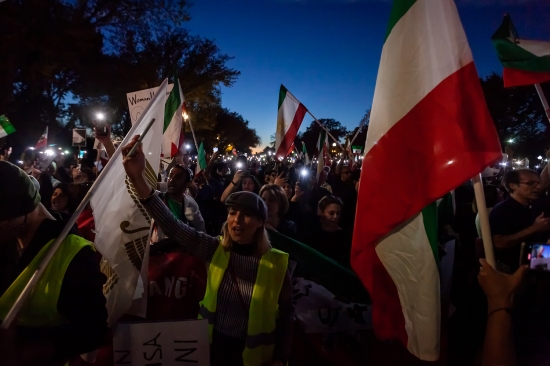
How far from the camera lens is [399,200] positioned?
2307 millimetres

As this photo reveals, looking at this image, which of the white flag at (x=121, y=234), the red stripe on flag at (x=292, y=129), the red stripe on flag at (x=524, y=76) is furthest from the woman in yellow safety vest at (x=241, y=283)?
the red stripe on flag at (x=292, y=129)

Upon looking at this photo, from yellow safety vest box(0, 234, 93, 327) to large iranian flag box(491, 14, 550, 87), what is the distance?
411 cm

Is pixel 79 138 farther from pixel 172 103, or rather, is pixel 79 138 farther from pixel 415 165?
pixel 415 165

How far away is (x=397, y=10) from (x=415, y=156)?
869 mm

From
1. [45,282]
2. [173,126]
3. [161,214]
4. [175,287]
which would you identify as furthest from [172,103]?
[45,282]

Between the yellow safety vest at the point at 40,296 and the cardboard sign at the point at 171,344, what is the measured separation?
0.71 meters

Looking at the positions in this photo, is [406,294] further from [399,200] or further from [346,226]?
[346,226]

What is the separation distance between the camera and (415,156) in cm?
233

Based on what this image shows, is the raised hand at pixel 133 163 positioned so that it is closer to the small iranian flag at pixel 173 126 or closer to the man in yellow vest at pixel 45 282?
the man in yellow vest at pixel 45 282

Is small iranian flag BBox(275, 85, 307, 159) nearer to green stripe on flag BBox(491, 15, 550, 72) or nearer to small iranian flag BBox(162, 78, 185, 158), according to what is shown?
small iranian flag BBox(162, 78, 185, 158)

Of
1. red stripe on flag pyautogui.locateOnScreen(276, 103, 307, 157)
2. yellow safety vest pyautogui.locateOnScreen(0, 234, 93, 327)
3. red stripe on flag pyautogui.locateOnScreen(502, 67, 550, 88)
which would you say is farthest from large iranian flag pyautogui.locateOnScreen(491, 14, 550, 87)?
yellow safety vest pyautogui.locateOnScreen(0, 234, 93, 327)

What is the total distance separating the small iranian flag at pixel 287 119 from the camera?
756cm

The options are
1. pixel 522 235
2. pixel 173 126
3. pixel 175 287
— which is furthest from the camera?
pixel 173 126

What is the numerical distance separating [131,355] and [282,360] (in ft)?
3.13
